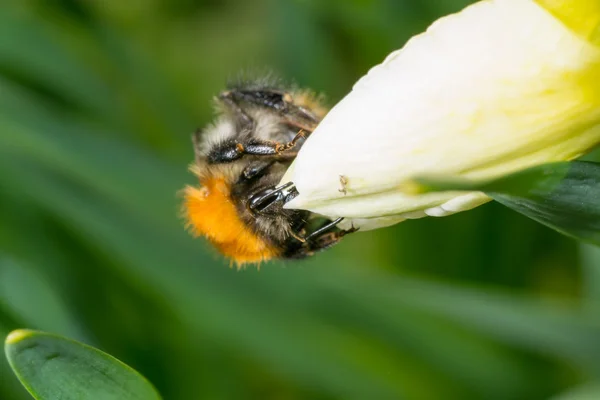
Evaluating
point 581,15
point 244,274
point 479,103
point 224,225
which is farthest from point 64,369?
point 244,274

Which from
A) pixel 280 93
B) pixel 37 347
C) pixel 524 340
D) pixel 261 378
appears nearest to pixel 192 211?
pixel 280 93

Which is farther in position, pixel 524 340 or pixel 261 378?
pixel 261 378

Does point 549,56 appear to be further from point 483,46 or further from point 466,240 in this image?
point 466,240

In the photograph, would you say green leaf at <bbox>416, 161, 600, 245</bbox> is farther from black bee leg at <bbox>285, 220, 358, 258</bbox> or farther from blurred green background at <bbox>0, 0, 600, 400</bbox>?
blurred green background at <bbox>0, 0, 600, 400</bbox>

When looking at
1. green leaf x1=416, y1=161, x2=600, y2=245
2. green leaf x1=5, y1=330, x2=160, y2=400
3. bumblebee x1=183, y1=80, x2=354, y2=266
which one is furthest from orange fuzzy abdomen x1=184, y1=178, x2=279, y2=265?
green leaf x1=416, y1=161, x2=600, y2=245

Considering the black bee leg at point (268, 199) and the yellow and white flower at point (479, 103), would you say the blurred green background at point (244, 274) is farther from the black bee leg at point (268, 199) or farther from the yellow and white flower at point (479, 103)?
the yellow and white flower at point (479, 103)

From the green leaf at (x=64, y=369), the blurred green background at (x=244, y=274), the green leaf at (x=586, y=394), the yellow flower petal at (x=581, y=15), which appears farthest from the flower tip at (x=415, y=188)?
the blurred green background at (x=244, y=274)
